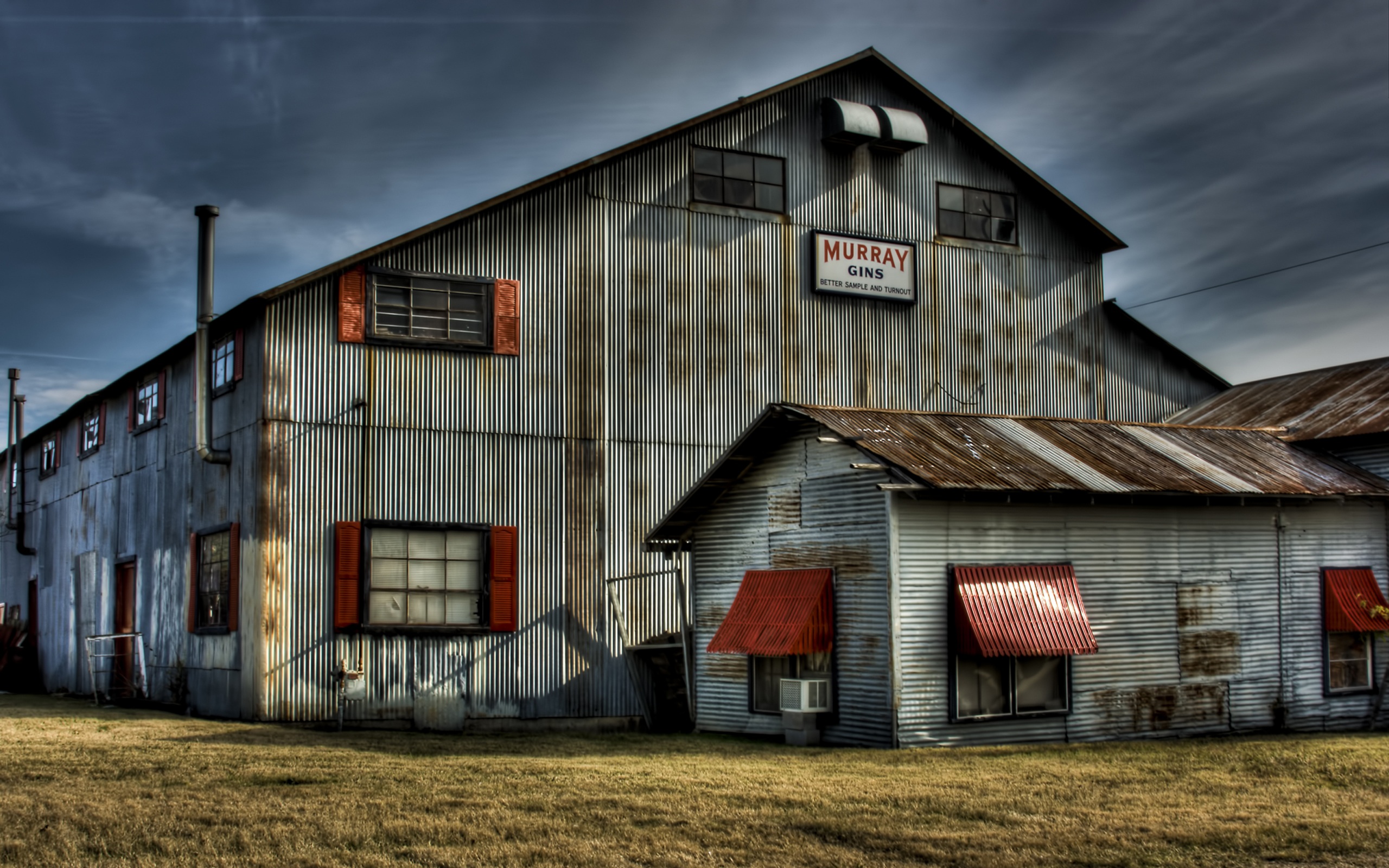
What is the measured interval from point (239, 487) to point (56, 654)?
46.4 feet

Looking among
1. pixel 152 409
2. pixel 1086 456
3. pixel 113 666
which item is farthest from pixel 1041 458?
pixel 113 666

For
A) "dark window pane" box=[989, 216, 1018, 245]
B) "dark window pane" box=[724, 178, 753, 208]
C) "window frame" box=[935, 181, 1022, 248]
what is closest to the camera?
"dark window pane" box=[724, 178, 753, 208]

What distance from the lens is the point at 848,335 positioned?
26.3m

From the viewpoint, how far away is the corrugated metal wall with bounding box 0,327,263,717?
2173 centimetres

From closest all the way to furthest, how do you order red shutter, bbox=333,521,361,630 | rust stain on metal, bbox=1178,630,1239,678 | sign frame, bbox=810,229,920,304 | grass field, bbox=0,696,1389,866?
grass field, bbox=0,696,1389,866 → rust stain on metal, bbox=1178,630,1239,678 → red shutter, bbox=333,521,361,630 → sign frame, bbox=810,229,920,304

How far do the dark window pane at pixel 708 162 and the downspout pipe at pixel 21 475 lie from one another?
71.7 ft

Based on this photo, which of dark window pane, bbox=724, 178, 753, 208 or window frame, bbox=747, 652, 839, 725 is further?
dark window pane, bbox=724, 178, 753, 208

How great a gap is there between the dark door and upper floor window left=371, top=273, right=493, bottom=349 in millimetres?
9149

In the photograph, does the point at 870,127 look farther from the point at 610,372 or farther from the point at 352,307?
the point at 352,307

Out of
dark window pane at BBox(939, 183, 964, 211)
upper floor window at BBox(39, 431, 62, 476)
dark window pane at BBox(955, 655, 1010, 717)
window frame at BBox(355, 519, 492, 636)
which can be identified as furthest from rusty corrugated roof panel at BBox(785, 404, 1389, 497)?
upper floor window at BBox(39, 431, 62, 476)

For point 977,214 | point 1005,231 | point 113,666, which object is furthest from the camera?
point 1005,231

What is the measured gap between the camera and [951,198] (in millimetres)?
27609

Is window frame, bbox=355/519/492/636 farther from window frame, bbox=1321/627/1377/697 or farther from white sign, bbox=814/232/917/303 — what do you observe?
window frame, bbox=1321/627/1377/697

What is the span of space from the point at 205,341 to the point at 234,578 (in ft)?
12.7
